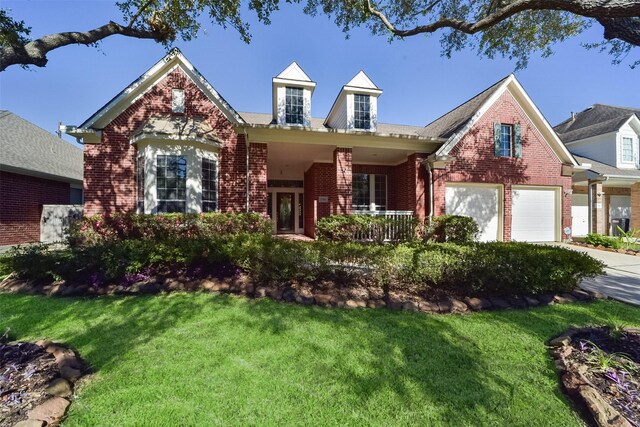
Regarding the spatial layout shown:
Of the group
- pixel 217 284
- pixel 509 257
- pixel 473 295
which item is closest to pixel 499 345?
pixel 473 295

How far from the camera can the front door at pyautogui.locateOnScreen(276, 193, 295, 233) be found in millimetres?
15398

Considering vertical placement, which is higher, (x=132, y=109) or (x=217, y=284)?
(x=132, y=109)

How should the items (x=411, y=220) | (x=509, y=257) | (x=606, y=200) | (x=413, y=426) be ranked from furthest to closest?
(x=606, y=200), (x=411, y=220), (x=509, y=257), (x=413, y=426)

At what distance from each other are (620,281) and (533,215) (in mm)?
6297

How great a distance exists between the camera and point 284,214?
15.5m

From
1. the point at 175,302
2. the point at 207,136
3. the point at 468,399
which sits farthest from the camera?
the point at 207,136

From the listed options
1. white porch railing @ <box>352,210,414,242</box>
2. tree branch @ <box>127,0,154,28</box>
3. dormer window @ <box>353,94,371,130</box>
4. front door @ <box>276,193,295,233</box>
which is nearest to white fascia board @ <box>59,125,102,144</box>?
tree branch @ <box>127,0,154,28</box>

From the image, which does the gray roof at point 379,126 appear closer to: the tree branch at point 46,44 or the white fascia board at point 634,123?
the tree branch at point 46,44

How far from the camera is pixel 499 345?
3.44m

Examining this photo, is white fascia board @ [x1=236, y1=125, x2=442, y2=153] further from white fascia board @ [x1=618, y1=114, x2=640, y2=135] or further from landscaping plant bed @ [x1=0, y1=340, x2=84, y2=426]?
white fascia board @ [x1=618, y1=114, x2=640, y2=135]

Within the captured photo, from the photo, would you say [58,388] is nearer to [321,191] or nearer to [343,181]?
[343,181]

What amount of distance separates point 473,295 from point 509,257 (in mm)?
997

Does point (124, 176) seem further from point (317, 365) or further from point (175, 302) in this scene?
point (317, 365)

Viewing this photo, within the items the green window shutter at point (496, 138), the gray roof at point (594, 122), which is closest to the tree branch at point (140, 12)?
the green window shutter at point (496, 138)
